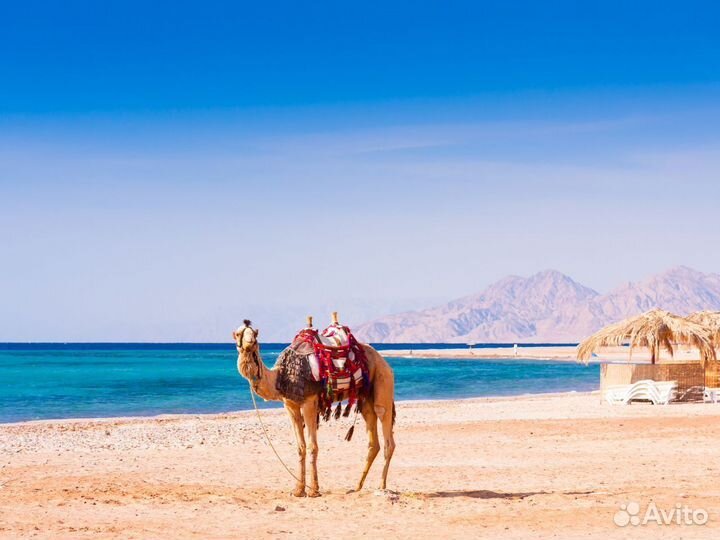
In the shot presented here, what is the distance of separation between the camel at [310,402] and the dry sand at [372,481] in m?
0.40

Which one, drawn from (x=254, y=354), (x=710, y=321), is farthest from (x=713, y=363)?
(x=254, y=354)

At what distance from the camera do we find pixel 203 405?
36281 millimetres

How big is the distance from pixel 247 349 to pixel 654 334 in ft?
67.7

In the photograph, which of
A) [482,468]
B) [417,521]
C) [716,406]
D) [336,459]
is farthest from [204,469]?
[716,406]

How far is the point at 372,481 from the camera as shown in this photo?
1303 centimetres

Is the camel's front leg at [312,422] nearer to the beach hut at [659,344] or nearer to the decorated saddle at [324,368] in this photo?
the decorated saddle at [324,368]

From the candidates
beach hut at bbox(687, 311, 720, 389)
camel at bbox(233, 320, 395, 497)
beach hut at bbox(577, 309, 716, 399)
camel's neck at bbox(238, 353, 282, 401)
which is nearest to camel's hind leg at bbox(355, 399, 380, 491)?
camel at bbox(233, 320, 395, 497)

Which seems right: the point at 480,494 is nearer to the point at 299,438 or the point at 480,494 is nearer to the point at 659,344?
the point at 299,438

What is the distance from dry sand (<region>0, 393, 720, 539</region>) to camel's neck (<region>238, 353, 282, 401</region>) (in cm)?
135

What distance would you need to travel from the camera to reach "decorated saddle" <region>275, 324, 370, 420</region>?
439 inches

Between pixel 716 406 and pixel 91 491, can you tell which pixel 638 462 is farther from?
pixel 716 406

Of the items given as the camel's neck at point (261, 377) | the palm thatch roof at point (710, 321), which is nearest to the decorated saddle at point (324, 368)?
the camel's neck at point (261, 377)

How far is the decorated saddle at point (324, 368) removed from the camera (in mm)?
11141

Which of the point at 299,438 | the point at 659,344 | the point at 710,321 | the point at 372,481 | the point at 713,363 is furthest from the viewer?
the point at 710,321
